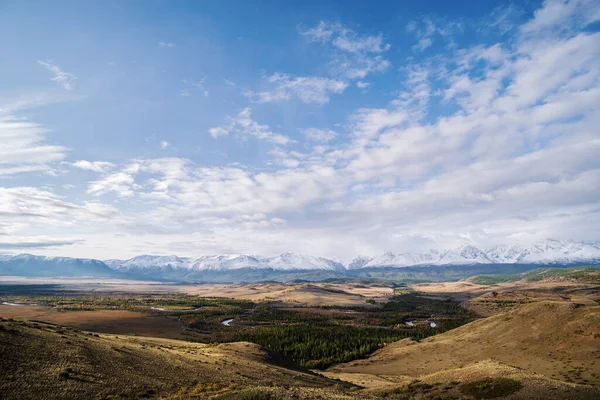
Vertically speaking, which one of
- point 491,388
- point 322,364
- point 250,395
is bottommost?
point 322,364

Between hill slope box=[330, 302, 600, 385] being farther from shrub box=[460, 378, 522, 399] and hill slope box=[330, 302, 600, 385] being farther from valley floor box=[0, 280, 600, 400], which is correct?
shrub box=[460, 378, 522, 399]

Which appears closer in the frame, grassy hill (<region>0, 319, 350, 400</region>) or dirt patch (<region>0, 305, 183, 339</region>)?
grassy hill (<region>0, 319, 350, 400</region>)

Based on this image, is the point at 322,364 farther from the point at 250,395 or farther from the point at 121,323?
the point at 121,323

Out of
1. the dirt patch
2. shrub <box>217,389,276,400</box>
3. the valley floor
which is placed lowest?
the dirt patch

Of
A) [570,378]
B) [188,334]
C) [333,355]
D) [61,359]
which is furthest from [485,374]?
[188,334]

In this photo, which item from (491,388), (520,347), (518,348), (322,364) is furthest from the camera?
(322,364)

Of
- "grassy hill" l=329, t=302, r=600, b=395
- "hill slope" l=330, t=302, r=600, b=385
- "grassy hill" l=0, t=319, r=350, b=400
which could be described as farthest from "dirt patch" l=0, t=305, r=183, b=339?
"grassy hill" l=0, t=319, r=350, b=400

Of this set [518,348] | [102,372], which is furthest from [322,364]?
[102,372]

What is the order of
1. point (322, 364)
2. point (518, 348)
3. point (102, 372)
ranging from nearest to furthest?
point (102, 372) < point (518, 348) < point (322, 364)

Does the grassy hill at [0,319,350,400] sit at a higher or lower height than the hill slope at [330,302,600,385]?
higher

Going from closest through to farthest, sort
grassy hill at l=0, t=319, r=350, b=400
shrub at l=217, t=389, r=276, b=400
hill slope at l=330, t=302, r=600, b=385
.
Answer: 1. shrub at l=217, t=389, r=276, b=400
2. grassy hill at l=0, t=319, r=350, b=400
3. hill slope at l=330, t=302, r=600, b=385

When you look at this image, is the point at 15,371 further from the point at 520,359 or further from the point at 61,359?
the point at 520,359
